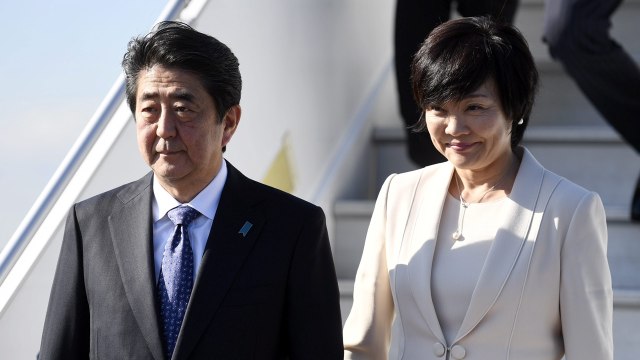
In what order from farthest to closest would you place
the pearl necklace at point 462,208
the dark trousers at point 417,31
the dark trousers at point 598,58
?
the dark trousers at point 417,31, the dark trousers at point 598,58, the pearl necklace at point 462,208

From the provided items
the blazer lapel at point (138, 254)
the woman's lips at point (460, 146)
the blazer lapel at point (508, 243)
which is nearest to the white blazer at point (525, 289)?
the blazer lapel at point (508, 243)

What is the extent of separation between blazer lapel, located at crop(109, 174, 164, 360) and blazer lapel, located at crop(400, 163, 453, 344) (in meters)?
A: 0.53

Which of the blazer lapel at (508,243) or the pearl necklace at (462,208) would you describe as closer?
the blazer lapel at (508,243)

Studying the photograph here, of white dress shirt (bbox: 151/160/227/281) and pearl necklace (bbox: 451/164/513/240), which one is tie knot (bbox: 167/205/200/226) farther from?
pearl necklace (bbox: 451/164/513/240)

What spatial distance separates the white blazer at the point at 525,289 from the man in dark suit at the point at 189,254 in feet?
0.79

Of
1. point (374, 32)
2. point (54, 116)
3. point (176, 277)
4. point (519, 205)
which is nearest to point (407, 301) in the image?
point (519, 205)

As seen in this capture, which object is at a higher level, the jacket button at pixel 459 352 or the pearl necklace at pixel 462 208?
the pearl necklace at pixel 462 208

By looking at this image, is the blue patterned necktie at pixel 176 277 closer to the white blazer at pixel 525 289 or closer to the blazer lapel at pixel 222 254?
the blazer lapel at pixel 222 254

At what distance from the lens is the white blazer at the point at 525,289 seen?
2.21 m

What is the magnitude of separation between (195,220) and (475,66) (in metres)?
0.59

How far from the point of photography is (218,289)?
6.67 feet

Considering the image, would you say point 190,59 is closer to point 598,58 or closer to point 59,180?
point 59,180

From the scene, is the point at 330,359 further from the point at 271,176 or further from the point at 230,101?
the point at 271,176

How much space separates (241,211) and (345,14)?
2.36 metres
